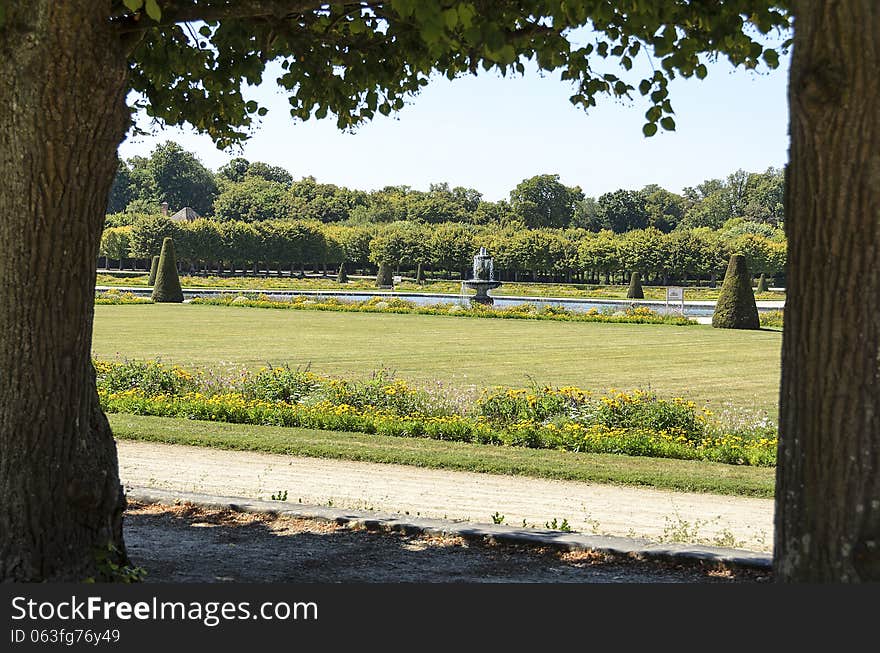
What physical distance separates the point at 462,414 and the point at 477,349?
9.37 metres

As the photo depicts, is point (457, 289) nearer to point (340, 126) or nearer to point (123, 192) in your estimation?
point (340, 126)

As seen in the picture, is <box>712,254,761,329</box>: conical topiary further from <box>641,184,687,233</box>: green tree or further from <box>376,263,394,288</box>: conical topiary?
<box>641,184,687,233</box>: green tree

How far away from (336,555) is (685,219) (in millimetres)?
97603

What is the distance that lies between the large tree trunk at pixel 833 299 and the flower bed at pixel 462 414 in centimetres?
587

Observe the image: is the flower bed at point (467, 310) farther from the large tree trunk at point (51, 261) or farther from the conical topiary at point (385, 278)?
the large tree trunk at point (51, 261)

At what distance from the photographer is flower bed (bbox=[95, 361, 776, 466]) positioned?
8.86m

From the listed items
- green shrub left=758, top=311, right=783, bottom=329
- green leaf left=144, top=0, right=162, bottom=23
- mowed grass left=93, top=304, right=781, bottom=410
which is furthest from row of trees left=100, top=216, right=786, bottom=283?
green leaf left=144, top=0, right=162, bottom=23

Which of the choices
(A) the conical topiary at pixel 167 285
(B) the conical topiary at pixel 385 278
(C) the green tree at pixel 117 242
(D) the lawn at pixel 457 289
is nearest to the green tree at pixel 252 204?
(C) the green tree at pixel 117 242

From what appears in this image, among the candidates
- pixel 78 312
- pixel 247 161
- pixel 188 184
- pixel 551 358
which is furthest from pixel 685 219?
pixel 78 312

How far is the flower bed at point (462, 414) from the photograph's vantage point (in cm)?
886

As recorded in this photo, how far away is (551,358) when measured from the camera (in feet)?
60.3

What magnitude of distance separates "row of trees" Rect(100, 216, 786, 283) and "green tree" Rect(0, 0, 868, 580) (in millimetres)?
57229

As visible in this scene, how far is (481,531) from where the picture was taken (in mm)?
5348

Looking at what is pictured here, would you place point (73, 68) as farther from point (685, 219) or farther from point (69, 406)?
point (685, 219)
